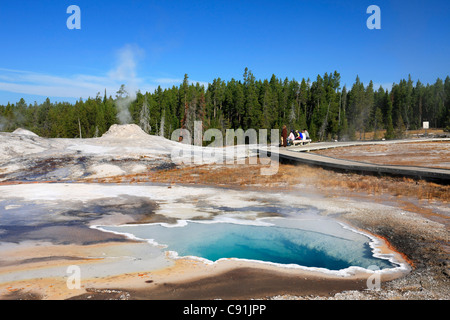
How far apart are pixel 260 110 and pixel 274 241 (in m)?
60.3

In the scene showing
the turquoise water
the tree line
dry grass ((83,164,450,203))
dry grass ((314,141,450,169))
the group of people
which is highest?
the tree line

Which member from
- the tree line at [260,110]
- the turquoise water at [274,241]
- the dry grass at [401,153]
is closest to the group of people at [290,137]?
the dry grass at [401,153]

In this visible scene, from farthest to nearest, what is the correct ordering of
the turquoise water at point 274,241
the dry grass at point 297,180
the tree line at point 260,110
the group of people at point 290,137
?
1. the tree line at point 260,110
2. the group of people at point 290,137
3. the dry grass at point 297,180
4. the turquoise water at point 274,241

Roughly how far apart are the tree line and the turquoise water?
177 ft

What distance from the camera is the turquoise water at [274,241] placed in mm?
6730

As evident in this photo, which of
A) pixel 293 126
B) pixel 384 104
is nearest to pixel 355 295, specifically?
pixel 293 126

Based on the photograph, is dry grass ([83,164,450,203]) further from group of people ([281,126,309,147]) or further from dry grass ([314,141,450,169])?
group of people ([281,126,309,147])

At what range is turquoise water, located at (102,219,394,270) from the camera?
673 centimetres

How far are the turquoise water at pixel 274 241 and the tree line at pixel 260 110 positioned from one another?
53864mm

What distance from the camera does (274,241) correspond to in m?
8.01

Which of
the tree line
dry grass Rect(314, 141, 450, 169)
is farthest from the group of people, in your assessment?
the tree line

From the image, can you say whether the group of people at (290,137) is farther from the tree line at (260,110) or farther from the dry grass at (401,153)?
the tree line at (260,110)

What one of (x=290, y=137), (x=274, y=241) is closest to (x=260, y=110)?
(x=290, y=137)

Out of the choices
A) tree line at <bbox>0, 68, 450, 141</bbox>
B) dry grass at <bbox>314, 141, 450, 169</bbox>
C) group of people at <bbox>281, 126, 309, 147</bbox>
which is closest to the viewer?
dry grass at <bbox>314, 141, 450, 169</bbox>
